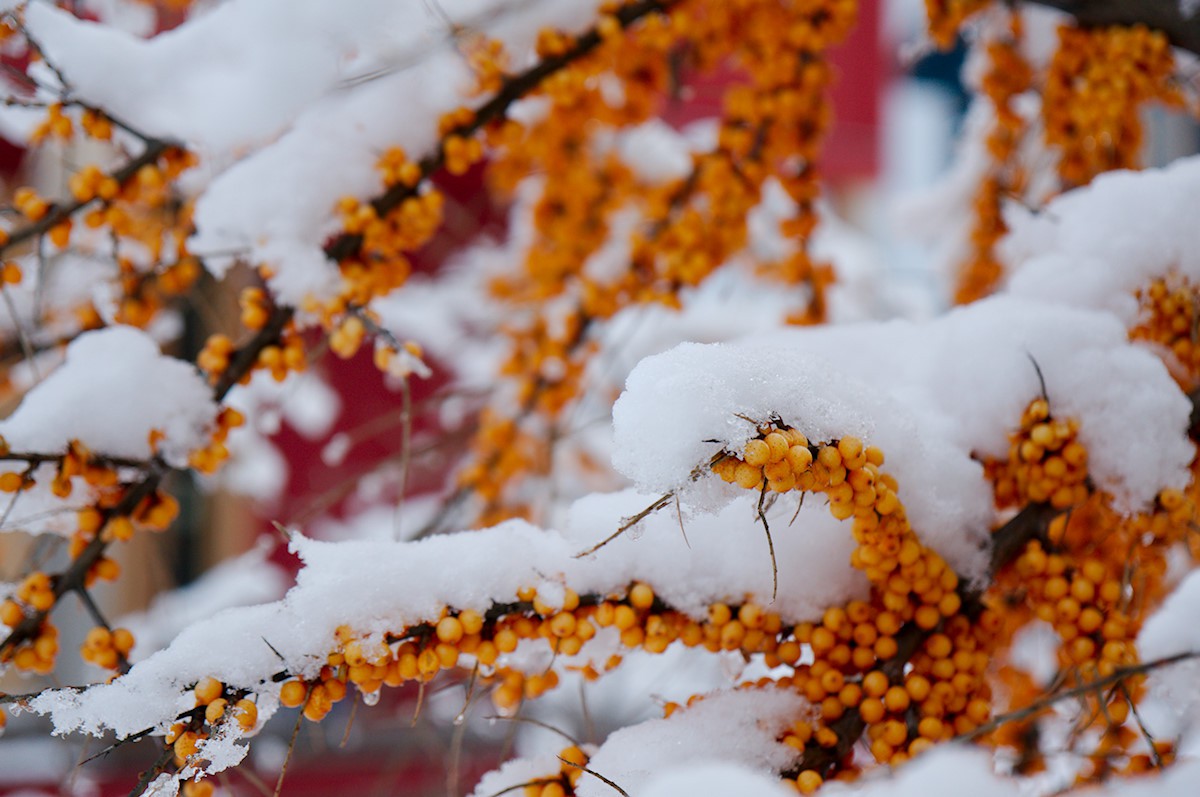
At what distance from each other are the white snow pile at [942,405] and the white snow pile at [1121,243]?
4cm

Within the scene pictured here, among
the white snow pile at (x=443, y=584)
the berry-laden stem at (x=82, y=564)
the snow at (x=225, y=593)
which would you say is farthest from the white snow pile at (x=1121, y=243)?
the snow at (x=225, y=593)

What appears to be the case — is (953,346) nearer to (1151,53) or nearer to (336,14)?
(1151,53)

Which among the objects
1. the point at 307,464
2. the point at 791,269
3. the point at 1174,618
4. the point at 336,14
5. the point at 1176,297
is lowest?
the point at 307,464

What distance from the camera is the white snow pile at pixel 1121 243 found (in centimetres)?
68

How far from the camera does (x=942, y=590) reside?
1.95ft

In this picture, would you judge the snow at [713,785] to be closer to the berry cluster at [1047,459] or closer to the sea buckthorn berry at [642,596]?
the sea buckthorn berry at [642,596]

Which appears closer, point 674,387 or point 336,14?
point 674,387

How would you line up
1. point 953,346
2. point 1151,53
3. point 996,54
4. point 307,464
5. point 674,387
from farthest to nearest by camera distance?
point 307,464, point 996,54, point 1151,53, point 953,346, point 674,387

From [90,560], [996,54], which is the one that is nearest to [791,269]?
[996,54]

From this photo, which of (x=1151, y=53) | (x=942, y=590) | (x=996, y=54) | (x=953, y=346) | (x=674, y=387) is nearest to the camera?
(x=674, y=387)

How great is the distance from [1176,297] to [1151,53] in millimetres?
329

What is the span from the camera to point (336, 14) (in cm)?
77

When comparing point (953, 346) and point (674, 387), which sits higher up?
point (674, 387)

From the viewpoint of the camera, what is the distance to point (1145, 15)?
0.85 metres
